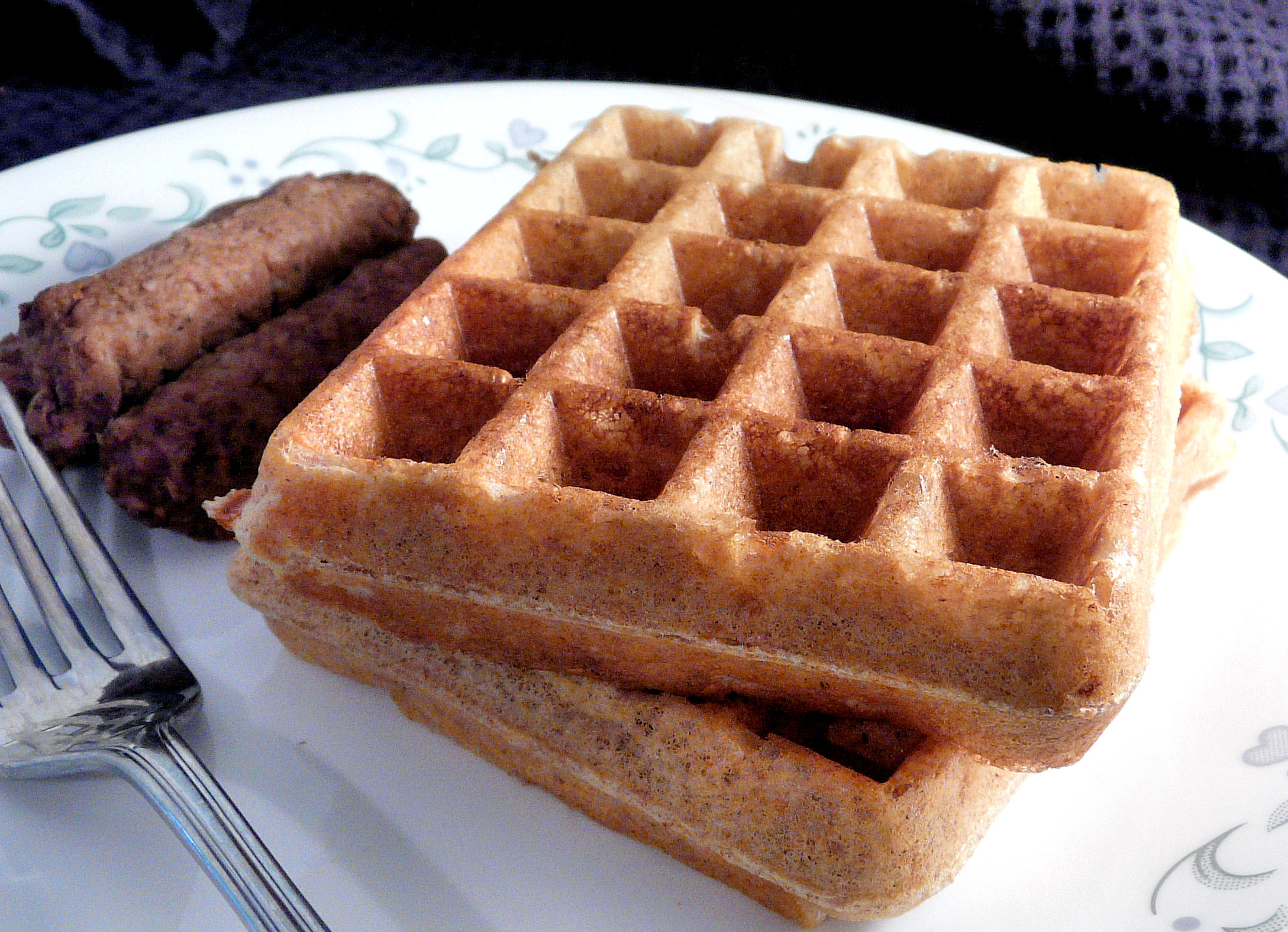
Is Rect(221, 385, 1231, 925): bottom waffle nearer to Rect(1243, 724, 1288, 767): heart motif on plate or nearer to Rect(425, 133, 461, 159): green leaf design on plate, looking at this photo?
Rect(1243, 724, 1288, 767): heart motif on plate

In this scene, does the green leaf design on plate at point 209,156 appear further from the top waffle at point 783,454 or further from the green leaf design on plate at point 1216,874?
the green leaf design on plate at point 1216,874

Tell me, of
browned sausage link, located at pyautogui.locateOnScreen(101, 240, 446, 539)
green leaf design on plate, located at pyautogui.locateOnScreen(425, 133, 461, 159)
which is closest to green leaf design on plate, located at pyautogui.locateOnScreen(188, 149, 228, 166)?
green leaf design on plate, located at pyautogui.locateOnScreen(425, 133, 461, 159)

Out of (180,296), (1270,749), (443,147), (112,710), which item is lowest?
(1270,749)

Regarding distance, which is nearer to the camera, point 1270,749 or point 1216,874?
point 1216,874

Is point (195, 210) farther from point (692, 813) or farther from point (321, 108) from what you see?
point (692, 813)

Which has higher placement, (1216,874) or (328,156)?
(328,156)

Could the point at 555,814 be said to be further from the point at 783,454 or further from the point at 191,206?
the point at 191,206

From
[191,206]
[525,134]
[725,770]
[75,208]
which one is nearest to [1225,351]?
[725,770]

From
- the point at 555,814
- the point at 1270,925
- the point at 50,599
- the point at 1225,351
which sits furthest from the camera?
the point at 1225,351

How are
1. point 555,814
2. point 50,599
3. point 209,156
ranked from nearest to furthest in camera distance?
point 555,814 < point 50,599 < point 209,156
